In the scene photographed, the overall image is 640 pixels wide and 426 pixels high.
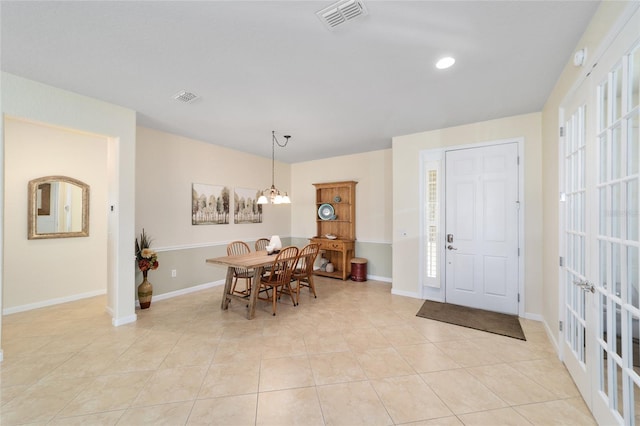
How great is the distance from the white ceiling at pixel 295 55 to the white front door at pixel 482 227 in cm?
68

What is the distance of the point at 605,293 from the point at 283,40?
272 centimetres

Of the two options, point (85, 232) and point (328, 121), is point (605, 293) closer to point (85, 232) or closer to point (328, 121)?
point (328, 121)

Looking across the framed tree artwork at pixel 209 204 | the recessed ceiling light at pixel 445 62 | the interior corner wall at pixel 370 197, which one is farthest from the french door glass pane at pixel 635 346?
the framed tree artwork at pixel 209 204

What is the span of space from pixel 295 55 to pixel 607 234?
97.4 inches

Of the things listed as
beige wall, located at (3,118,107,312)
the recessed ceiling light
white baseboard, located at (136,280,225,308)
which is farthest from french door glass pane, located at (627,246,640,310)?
beige wall, located at (3,118,107,312)

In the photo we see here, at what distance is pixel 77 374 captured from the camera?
2107 millimetres

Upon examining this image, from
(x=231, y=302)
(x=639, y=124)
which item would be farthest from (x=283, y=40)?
(x=231, y=302)

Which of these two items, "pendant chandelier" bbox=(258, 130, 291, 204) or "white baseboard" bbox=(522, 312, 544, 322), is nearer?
"white baseboard" bbox=(522, 312, 544, 322)

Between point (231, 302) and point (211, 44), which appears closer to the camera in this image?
point (211, 44)

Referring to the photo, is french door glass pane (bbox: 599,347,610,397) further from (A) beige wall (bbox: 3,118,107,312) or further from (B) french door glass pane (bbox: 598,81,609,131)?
(A) beige wall (bbox: 3,118,107,312)

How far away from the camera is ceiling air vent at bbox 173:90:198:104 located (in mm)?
2695

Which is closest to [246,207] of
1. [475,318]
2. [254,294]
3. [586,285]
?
[254,294]

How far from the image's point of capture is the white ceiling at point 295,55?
1.62 meters

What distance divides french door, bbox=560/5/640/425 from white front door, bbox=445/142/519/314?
1.29 metres
